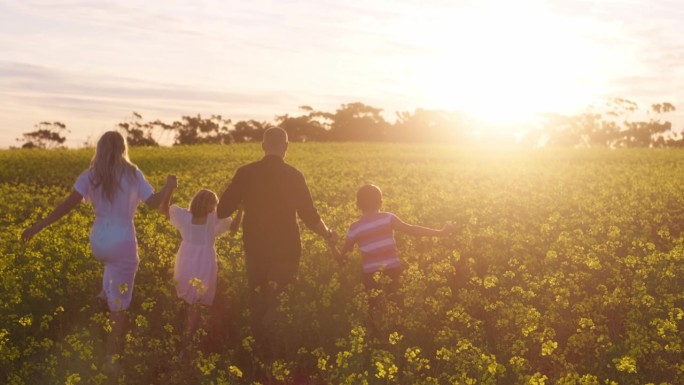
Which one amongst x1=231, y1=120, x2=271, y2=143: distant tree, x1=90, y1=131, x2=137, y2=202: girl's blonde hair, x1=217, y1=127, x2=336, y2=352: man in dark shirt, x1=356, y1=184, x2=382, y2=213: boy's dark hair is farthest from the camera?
x1=231, y1=120, x2=271, y2=143: distant tree

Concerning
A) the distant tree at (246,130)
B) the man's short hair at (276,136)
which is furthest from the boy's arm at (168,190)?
the distant tree at (246,130)

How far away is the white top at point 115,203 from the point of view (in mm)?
7387

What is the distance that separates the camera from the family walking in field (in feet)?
24.4

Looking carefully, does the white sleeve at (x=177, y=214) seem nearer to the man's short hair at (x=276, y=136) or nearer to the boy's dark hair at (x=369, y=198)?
the man's short hair at (x=276, y=136)

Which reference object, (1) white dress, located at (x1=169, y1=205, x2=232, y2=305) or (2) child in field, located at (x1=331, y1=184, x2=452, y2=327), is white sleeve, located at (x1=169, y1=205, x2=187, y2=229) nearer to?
(1) white dress, located at (x1=169, y1=205, x2=232, y2=305)

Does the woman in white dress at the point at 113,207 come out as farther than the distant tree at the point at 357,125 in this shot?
No

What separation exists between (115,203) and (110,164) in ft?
1.29

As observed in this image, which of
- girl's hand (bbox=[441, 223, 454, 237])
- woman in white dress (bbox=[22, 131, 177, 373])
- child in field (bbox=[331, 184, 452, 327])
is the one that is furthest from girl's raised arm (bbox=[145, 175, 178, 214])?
girl's hand (bbox=[441, 223, 454, 237])

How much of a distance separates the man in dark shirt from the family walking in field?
0.01 meters

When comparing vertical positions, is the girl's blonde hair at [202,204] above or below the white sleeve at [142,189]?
below

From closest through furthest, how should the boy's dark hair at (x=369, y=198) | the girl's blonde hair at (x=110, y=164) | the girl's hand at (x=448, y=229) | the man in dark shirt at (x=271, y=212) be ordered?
the girl's blonde hair at (x=110, y=164), the man in dark shirt at (x=271, y=212), the girl's hand at (x=448, y=229), the boy's dark hair at (x=369, y=198)

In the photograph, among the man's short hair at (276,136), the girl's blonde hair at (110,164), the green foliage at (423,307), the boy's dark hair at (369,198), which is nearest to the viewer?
the green foliage at (423,307)

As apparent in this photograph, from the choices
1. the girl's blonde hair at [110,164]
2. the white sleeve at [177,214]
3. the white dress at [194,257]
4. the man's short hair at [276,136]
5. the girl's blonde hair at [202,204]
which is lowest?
the white dress at [194,257]

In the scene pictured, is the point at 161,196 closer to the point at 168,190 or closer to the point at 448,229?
the point at 168,190
